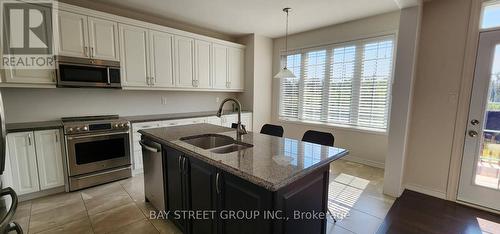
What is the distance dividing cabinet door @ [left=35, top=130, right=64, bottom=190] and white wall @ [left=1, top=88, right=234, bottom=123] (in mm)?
562

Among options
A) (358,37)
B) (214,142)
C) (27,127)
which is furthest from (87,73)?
(358,37)

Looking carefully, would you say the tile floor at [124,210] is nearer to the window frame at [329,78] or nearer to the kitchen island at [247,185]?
the kitchen island at [247,185]

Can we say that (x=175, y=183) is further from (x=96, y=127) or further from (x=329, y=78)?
(x=329, y=78)

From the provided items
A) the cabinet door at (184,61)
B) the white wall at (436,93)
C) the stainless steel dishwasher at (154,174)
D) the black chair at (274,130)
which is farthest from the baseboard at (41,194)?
Result: the white wall at (436,93)

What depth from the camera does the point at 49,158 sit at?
271 cm

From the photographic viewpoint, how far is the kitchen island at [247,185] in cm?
124

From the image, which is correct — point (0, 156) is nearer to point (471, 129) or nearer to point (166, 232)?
point (166, 232)

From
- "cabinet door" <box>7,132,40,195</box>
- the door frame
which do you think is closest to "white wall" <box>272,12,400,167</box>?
the door frame

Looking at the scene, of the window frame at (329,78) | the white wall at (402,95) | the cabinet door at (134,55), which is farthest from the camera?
the window frame at (329,78)

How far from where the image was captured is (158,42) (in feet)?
11.9

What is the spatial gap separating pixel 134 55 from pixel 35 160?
1872mm

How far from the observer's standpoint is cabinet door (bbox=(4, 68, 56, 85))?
2.54 metres

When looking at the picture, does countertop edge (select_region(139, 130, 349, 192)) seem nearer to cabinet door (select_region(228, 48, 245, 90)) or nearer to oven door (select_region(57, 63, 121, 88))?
oven door (select_region(57, 63, 121, 88))

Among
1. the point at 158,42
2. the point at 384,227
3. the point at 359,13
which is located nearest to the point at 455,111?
the point at 384,227
